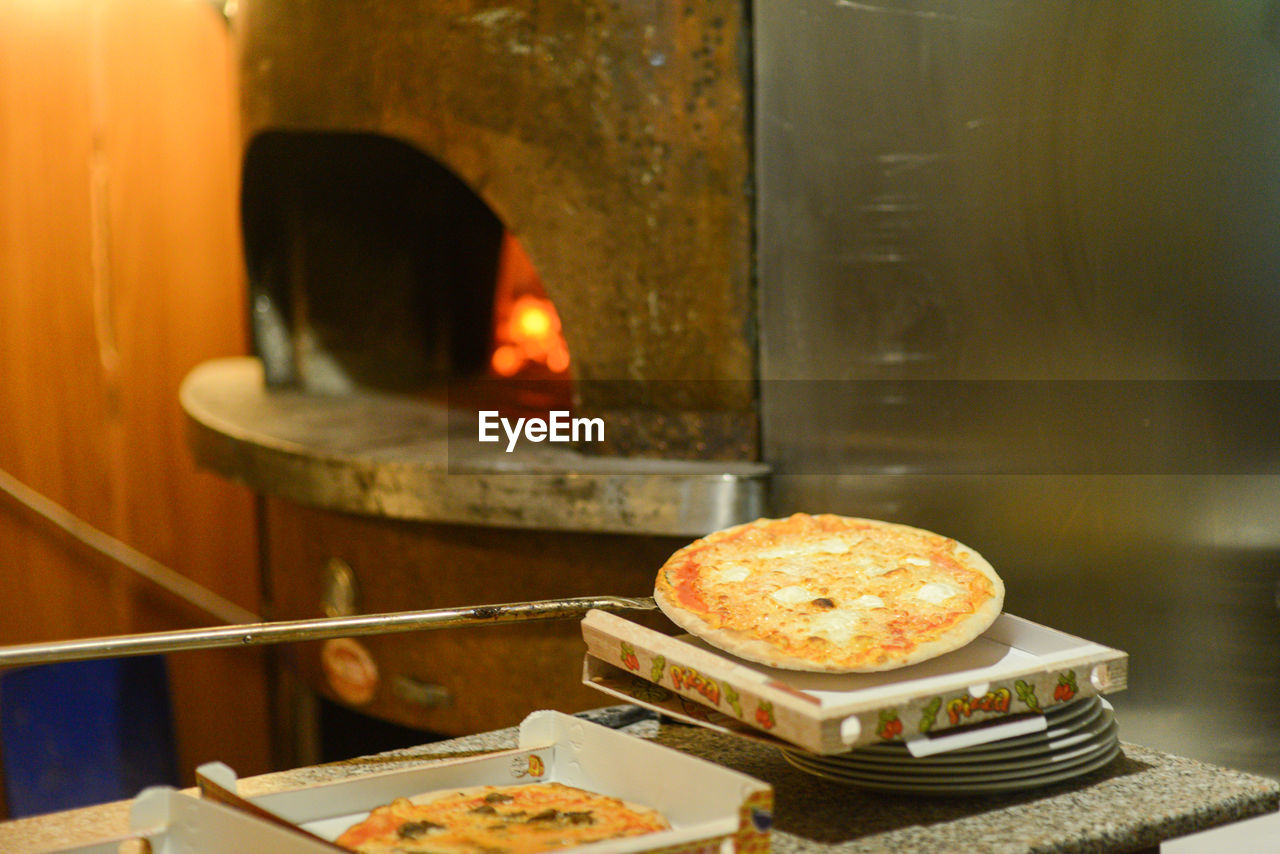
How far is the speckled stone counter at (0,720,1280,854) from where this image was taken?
1.19 m

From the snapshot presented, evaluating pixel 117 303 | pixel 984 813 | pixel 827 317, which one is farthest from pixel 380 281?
pixel 984 813

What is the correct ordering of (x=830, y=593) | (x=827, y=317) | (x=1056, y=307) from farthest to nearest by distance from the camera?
1. (x=827, y=317)
2. (x=1056, y=307)
3. (x=830, y=593)

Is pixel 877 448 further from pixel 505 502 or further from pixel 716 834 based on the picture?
pixel 716 834

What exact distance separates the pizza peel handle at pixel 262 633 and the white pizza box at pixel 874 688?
0.37 feet

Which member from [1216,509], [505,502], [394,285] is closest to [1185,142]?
[1216,509]

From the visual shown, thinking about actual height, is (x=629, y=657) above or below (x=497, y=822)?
above

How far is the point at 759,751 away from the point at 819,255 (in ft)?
3.74

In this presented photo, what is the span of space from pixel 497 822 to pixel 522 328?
2.80 meters

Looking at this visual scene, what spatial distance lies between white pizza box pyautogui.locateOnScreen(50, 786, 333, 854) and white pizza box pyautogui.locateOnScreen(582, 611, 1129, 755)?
43 cm

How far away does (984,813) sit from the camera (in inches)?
48.9

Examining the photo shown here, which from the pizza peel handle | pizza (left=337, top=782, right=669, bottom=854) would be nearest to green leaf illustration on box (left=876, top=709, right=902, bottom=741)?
pizza (left=337, top=782, right=669, bottom=854)

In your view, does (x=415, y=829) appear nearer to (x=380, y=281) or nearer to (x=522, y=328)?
(x=380, y=281)

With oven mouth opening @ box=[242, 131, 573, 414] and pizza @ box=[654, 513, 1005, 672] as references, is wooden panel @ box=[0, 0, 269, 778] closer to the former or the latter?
oven mouth opening @ box=[242, 131, 573, 414]

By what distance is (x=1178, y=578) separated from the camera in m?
2.03
